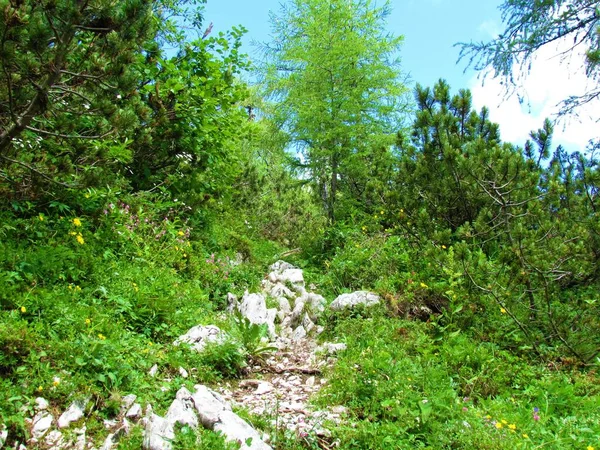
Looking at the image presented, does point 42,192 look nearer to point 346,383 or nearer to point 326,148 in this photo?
point 346,383

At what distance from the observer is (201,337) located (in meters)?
4.68

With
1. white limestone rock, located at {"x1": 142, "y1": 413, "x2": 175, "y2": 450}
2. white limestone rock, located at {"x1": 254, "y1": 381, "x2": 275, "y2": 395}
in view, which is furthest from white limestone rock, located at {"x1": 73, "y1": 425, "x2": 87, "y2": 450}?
white limestone rock, located at {"x1": 254, "y1": 381, "x2": 275, "y2": 395}

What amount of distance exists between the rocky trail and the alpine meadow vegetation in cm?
10

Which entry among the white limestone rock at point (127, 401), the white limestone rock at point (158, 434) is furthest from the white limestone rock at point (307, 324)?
the white limestone rock at point (158, 434)

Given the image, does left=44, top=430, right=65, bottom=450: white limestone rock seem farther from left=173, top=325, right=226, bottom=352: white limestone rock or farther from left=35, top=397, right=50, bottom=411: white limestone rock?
left=173, top=325, right=226, bottom=352: white limestone rock

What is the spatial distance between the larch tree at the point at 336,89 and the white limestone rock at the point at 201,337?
21.9 ft

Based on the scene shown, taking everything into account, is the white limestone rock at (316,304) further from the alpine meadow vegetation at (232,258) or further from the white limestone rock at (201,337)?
the white limestone rock at (201,337)

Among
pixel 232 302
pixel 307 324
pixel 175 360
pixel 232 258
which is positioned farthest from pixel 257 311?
pixel 232 258

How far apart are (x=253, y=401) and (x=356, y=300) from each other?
2606 millimetres

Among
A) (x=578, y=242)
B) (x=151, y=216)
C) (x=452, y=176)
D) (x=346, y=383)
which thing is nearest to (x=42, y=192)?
(x=151, y=216)

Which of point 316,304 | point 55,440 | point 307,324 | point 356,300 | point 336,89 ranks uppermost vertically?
point 336,89

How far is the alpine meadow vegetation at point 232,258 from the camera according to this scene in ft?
11.2

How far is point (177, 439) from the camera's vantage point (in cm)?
285

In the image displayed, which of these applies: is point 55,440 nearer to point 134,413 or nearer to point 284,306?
point 134,413
